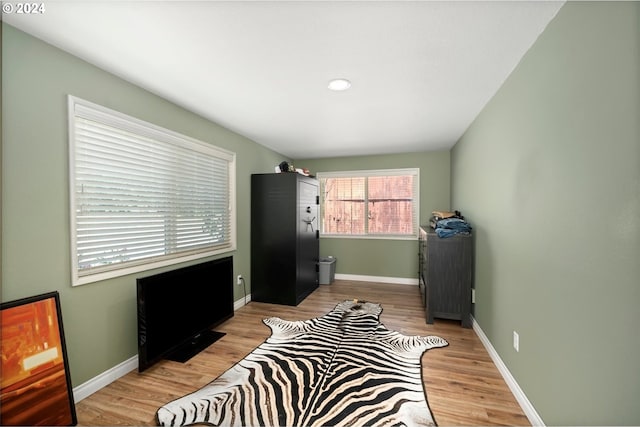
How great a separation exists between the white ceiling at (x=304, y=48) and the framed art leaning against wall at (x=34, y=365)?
5.45ft

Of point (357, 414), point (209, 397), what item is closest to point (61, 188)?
point (209, 397)

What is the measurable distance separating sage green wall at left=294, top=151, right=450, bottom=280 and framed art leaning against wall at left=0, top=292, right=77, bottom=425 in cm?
409

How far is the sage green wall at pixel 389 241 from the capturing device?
186 inches

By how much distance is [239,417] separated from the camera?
1.68 metres

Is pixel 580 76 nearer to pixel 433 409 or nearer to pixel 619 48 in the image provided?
pixel 619 48

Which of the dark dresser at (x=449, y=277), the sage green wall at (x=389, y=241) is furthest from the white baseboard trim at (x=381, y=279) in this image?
the dark dresser at (x=449, y=277)

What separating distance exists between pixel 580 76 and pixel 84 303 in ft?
10.7

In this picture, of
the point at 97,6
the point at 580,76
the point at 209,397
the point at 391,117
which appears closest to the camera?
the point at 580,76

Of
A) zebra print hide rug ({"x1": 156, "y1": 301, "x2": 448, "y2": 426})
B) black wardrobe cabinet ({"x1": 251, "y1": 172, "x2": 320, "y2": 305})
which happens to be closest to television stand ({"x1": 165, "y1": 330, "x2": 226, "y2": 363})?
zebra print hide rug ({"x1": 156, "y1": 301, "x2": 448, "y2": 426})

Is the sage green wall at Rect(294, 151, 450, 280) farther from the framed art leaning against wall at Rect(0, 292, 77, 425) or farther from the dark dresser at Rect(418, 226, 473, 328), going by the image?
the framed art leaning against wall at Rect(0, 292, 77, 425)

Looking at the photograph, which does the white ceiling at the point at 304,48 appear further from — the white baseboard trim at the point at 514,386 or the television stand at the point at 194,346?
the television stand at the point at 194,346

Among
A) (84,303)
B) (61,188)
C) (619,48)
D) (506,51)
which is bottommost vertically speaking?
(84,303)

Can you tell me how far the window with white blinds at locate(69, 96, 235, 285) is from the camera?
A: 1.87 meters

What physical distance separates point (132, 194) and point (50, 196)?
0.55 metres
